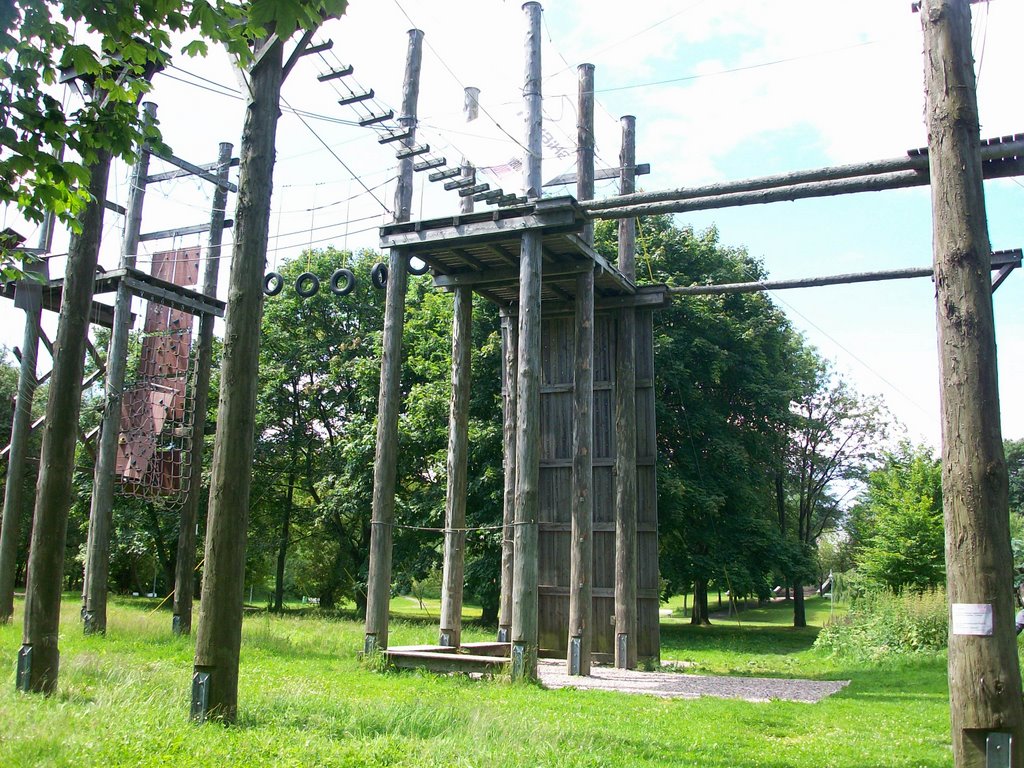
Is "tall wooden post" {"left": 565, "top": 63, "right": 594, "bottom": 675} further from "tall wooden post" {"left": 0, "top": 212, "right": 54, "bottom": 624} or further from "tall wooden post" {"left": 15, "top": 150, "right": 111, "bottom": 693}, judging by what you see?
"tall wooden post" {"left": 0, "top": 212, "right": 54, "bottom": 624}

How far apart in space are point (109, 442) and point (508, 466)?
750 cm

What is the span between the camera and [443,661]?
1369 centimetres

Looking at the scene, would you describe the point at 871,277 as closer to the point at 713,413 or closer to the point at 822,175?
the point at 822,175

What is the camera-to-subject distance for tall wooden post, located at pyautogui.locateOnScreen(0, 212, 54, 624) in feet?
54.3

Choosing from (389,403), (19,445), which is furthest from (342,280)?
(19,445)

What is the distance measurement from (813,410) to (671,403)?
14.1 m

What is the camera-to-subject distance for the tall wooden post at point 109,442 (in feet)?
52.7

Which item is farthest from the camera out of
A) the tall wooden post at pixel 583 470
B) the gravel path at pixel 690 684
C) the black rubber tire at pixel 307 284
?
the black rubber tire at pixel 307 284

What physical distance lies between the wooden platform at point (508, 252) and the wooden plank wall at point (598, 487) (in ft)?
2.75

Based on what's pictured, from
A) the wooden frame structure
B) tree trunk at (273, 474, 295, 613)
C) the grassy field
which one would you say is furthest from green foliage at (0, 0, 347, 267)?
tree trunk at (273, 474, 295, 613)

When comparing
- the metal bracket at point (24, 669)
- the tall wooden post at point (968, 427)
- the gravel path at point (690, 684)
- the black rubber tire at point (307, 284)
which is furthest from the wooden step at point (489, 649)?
the tall wooden post at point (968, 427)

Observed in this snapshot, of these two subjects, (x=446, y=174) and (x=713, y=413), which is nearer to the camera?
(x=446, y=174)

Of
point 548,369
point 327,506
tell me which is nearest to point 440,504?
point 327,506

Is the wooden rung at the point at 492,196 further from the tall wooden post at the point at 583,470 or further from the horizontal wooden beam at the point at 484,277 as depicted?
the horizontal wooden beam at the point at 484,277
